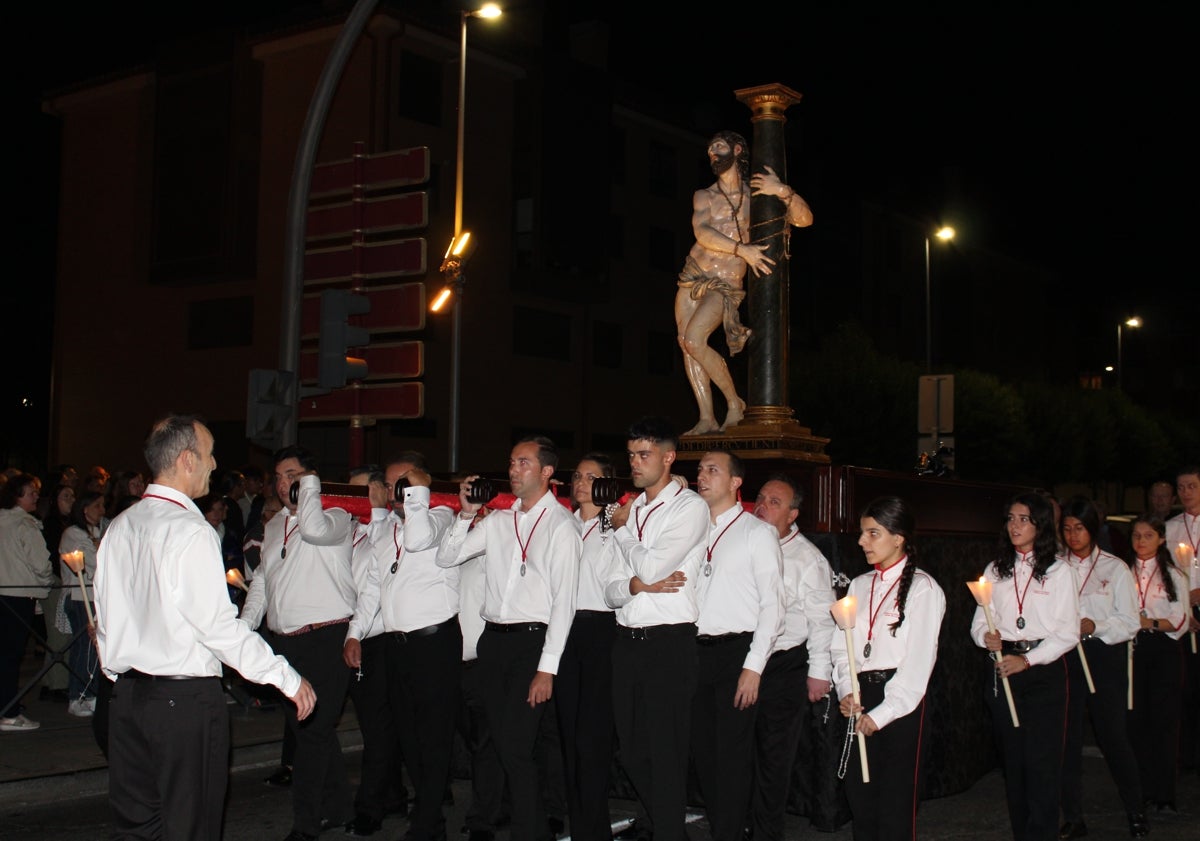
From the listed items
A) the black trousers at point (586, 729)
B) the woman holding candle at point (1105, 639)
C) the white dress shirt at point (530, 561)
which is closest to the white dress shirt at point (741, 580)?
the black trousers at point (586, 729)

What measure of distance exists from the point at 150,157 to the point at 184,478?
3098 centimetres

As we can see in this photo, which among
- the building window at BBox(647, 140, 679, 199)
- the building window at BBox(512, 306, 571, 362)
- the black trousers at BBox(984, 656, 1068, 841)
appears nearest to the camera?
the black trousers at BBox(984, 656, 1068, 841)

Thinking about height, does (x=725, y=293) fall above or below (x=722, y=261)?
below

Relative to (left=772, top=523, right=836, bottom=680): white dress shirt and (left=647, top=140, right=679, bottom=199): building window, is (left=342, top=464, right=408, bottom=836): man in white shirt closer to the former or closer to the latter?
(left=772, top=523, right=836, bottom=680): white dress shirt

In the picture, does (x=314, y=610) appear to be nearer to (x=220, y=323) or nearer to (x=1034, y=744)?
(x=1034, y=744)

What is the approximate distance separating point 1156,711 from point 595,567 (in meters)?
4.19

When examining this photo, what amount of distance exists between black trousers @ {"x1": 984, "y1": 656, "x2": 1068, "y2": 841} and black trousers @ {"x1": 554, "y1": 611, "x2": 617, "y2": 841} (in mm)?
2064

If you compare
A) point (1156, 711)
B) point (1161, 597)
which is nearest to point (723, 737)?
point (1156, 711)

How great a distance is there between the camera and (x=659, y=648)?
250 inches

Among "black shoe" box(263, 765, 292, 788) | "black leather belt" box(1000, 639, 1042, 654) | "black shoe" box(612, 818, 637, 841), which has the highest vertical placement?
"black leather belt" box(1000, 639, 1042, 654)

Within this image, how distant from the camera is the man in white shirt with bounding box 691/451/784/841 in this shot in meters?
6.62

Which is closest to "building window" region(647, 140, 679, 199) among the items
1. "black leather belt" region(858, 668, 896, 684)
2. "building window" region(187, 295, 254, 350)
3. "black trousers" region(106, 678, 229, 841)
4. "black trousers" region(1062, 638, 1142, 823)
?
"building window" region(187, 295, 254, 350)

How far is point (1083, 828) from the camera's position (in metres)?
7.56

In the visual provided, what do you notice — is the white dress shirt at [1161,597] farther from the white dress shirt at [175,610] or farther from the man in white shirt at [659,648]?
the white dress shirt at [175,610]
